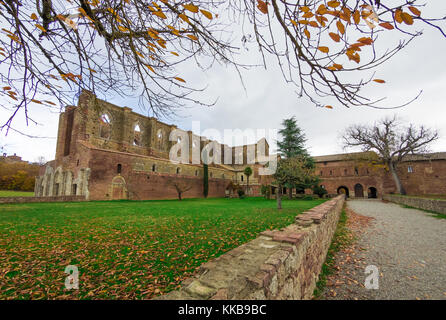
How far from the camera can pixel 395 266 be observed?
411 centimetres

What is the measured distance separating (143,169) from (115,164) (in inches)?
132

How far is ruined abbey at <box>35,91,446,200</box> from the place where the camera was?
19750 millimetres

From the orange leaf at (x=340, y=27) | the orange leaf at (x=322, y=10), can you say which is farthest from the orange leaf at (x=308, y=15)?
the orange leaf at (x=340, y=27)

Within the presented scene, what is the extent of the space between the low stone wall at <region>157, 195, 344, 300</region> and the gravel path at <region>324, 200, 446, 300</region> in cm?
80

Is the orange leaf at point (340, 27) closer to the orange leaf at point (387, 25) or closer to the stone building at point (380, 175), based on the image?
the orange leaf at point (387, 25)

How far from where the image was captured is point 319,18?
1.82 m

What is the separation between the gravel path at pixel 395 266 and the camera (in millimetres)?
3110

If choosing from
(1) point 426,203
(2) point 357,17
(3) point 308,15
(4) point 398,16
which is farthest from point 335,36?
(1) point 426,203

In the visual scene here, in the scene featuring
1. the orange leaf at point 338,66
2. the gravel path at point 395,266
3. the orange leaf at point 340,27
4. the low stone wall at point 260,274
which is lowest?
the gravel path at point 395,266

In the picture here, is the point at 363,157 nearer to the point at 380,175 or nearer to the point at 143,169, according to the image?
the point at 380,175

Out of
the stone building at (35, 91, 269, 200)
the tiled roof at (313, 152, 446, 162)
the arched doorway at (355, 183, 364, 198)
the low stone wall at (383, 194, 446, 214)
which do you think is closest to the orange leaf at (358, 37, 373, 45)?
the low stone wall at (383, 194, 446, 214)

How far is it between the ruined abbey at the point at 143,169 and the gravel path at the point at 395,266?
16.1 meters
